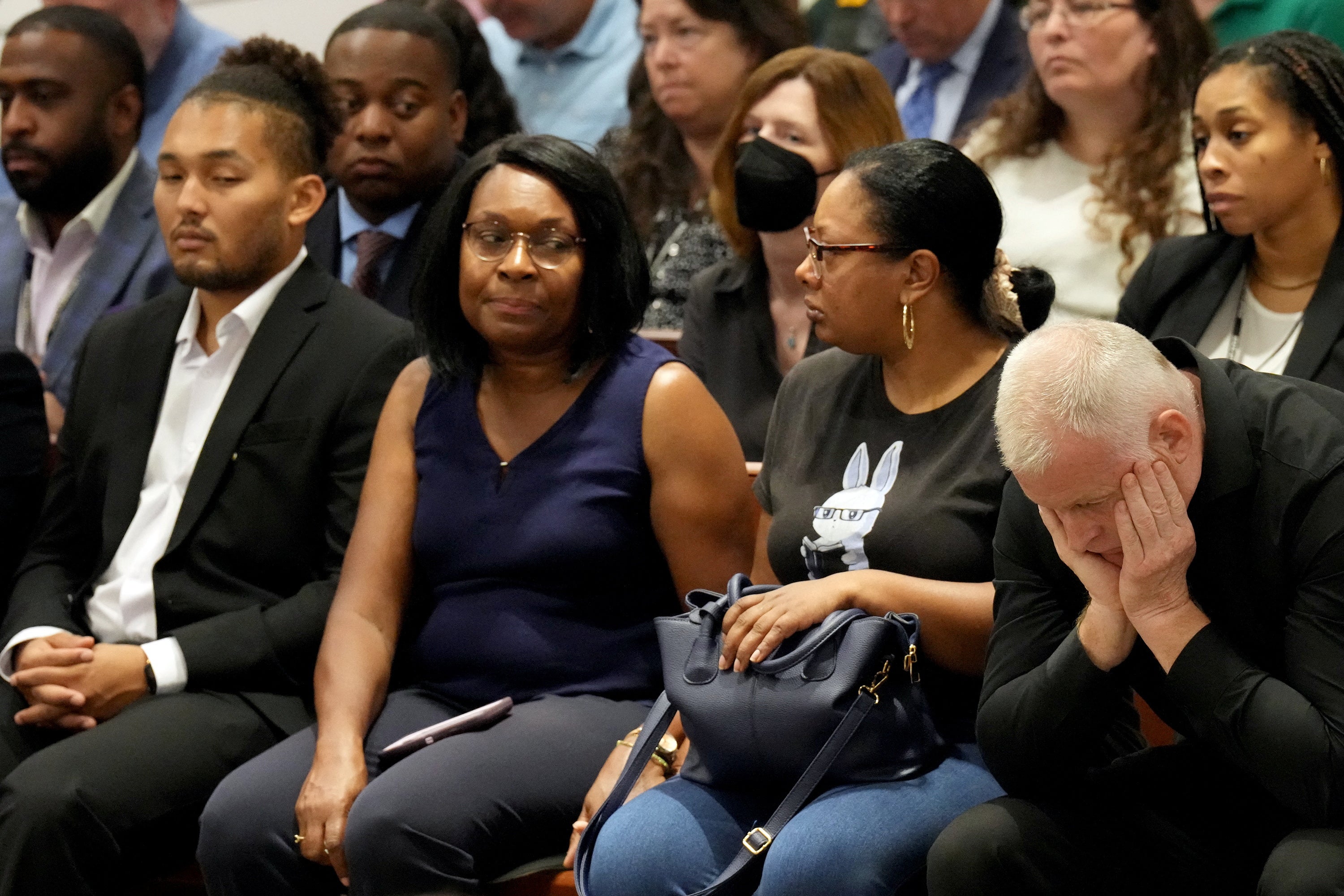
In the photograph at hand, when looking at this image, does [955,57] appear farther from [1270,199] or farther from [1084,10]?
[1270,199]

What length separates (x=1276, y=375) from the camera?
6.61 ft

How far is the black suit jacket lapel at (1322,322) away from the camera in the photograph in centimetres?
280

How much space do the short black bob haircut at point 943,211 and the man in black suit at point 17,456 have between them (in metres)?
1.78

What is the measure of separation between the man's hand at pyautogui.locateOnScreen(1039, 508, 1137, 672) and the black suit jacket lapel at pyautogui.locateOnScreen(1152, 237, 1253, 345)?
1206mm

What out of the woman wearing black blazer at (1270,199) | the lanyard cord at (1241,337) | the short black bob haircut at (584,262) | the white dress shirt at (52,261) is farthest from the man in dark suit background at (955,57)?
the white dress shirt at (52,261)

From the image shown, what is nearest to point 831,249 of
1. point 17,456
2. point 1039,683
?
point 1039,683

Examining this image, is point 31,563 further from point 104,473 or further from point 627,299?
point 627,299

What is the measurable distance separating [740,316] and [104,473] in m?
1.35

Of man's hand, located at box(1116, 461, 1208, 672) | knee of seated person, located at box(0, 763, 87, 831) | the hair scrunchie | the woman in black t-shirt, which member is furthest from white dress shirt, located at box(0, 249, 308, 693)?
man's hand, located at box(1116, 461, 1208, 672)

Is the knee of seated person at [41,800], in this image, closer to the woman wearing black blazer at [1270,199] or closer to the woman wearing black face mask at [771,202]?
the woman wearing black face mask at [771,202]

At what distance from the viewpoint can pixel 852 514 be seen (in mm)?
2381

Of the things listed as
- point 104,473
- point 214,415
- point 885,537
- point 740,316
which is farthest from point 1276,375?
point 104,473

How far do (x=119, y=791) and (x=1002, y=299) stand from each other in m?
1.63

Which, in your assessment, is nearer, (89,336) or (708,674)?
(708,674)
